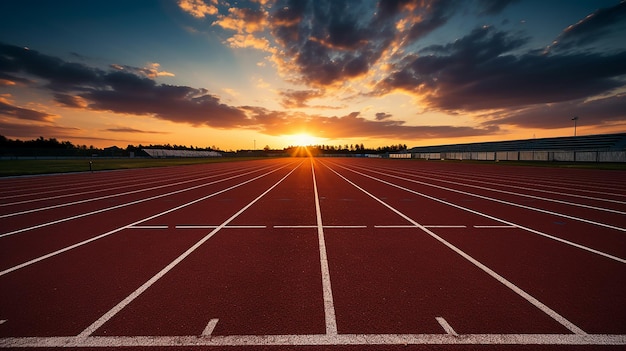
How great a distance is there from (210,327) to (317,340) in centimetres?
111

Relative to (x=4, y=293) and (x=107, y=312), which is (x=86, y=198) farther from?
(x=107, y=312)

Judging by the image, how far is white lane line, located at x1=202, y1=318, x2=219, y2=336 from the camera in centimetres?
265

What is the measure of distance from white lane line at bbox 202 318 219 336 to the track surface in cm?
1

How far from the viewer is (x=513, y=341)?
2521mm

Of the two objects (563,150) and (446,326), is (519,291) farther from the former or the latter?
(563,150)

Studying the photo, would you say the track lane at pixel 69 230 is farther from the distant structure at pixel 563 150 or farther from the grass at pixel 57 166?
the distant structure at pixel 563 150

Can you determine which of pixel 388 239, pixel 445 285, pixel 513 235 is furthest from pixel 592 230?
pixel 445 285

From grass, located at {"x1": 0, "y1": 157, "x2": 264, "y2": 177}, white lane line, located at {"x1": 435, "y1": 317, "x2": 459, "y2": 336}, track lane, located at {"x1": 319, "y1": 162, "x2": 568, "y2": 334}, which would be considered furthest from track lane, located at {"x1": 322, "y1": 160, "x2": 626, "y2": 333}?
grass, located at {"x1": 0, "y1": 157, "x2": 264, "y2": 177}

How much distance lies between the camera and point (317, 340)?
2.54 m

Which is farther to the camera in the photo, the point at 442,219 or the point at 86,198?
the point at 86,198

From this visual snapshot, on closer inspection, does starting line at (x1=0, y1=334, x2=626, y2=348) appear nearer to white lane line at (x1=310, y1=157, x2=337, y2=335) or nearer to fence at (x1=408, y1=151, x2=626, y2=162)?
white lane line at (x1=310, y1=157, x2=337, y2=335)

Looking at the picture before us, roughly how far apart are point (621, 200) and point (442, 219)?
8.51 m

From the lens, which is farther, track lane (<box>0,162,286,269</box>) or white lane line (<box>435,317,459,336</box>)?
track lane (<box>0,162,286,269</box>)

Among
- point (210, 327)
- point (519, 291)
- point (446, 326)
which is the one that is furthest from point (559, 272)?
point (210, 327)
